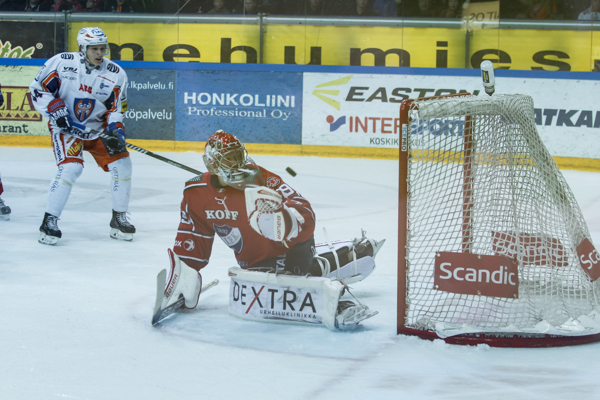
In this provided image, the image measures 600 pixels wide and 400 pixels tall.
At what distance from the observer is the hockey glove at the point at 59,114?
156 inches

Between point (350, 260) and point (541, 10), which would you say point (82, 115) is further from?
point (541, 10)

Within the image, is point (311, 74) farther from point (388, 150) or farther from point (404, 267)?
point (404, 267)

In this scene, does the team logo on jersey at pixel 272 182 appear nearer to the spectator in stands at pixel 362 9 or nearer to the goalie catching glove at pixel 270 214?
the goalie catching glove at pixel 270 214

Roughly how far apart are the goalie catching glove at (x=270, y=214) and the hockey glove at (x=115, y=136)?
6.64 feet

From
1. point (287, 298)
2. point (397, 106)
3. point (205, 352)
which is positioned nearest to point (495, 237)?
point (287, 298)

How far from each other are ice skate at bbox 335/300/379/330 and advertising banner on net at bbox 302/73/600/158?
5369mm

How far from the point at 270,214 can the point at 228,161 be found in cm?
30

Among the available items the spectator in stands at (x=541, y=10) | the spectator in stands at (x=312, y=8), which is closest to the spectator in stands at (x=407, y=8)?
the spectator in stands at (x=312, y=8)

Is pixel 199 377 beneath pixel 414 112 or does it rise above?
beneath

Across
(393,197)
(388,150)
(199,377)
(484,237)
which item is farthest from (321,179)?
(199,377)

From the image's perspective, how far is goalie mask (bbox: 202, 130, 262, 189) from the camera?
7.83ft

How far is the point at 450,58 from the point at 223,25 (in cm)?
268

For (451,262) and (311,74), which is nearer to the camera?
(451,262)

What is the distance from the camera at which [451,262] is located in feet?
7.72
